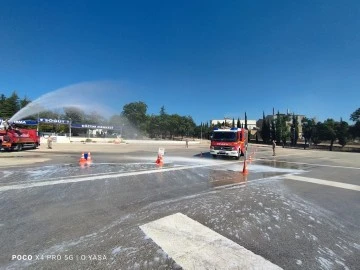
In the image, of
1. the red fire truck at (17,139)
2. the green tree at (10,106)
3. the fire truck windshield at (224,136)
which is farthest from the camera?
the green tree at (10,106)

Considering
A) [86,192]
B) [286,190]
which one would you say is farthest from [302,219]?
[86,192]

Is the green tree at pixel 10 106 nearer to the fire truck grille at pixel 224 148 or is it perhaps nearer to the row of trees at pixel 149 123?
the row of trees at pixel 149 123

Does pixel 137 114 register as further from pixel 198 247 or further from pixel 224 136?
pixel 198 247

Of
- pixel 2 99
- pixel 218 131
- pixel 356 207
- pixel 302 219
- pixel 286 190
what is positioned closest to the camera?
pixel 302 219

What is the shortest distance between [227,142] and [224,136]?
2.16 feet

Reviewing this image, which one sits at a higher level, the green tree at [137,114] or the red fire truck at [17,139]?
the green tree at [137,114]

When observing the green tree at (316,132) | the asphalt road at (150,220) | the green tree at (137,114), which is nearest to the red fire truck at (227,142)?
the asphalt road at (150,220)

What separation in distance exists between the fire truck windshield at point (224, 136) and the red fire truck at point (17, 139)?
18612 millimetres

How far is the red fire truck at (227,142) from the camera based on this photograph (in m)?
21.4

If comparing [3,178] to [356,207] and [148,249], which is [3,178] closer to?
[148,249]

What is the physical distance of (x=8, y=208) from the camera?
6.11 m

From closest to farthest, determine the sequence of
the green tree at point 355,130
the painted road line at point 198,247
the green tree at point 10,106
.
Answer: the painted road line at point 198,247 < the green tree at point 355,130 < the green tree at point 10,106

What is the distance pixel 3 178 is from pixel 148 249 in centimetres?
844

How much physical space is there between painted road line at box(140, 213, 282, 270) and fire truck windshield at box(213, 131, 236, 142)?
660 inches
